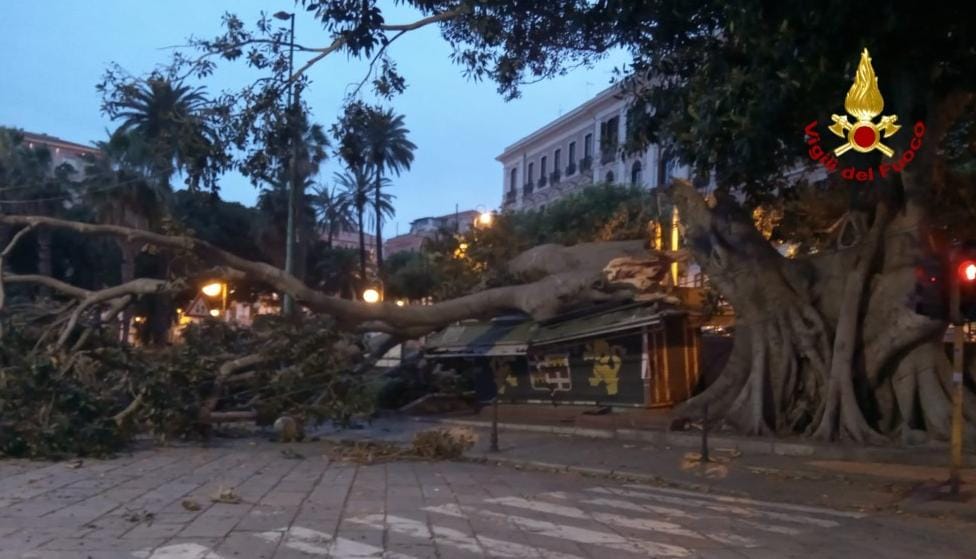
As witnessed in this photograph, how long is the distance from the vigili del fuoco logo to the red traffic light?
9.39 ft

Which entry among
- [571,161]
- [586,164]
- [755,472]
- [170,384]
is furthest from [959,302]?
[571,161]

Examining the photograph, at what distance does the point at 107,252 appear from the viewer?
4409 centimetres

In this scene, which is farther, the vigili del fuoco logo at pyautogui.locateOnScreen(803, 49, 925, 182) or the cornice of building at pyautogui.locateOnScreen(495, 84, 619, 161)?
the cornice of building at pyautogui.locateOnScreen(495, 84, 619, 161)

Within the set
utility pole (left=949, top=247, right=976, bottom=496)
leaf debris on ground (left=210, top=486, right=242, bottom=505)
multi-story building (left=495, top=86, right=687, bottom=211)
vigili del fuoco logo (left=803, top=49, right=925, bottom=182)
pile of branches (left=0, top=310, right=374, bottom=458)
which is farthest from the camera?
multi-story building (left=495, top=86, right=687, bottom=211)

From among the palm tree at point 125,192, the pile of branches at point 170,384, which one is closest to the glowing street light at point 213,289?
A: the pile of branches at point 170,384

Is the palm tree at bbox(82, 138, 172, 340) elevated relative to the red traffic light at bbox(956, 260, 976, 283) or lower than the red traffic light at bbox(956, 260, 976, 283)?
elevated

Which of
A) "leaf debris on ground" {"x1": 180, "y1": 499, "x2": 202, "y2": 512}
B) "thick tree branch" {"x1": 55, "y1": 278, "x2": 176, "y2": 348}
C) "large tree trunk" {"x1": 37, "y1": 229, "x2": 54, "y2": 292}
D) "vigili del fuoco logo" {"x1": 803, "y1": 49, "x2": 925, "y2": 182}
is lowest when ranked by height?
"leaf debris on ground" {"x1": 180, "y1": 499, "x2": 202, "y2": 512}

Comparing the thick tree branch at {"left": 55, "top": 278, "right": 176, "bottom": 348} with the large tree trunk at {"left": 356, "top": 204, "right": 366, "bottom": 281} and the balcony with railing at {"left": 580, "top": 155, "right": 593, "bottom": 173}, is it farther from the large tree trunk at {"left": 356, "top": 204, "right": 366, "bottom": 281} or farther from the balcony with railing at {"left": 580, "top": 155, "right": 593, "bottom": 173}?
the balcony with railing at {"left": 580, "top": 155, "right": 593, "bottom": 173}

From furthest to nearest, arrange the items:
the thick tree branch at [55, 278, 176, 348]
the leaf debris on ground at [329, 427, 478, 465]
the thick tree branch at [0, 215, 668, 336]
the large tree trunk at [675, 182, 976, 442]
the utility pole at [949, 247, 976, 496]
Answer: the thick tree branch at [0, 215, 668, 336] → the thick tree branch at [55, 278, 176, 348] → the leaf debris on ground at [329, 427, 478, 465] → the large tree trunk at [675, 182, 976, 442] → the utility pole at [949, 247, 976, 496]

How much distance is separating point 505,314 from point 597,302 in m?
4.05

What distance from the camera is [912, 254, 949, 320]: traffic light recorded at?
547 inches

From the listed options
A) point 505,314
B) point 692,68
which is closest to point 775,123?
point 692,68

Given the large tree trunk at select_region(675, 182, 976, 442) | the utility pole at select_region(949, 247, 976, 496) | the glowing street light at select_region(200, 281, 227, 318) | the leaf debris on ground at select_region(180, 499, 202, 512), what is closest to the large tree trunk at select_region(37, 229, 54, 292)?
the glowing street light at select_region(200, 281, 227, 318)

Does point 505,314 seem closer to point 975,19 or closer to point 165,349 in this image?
point 165,349
